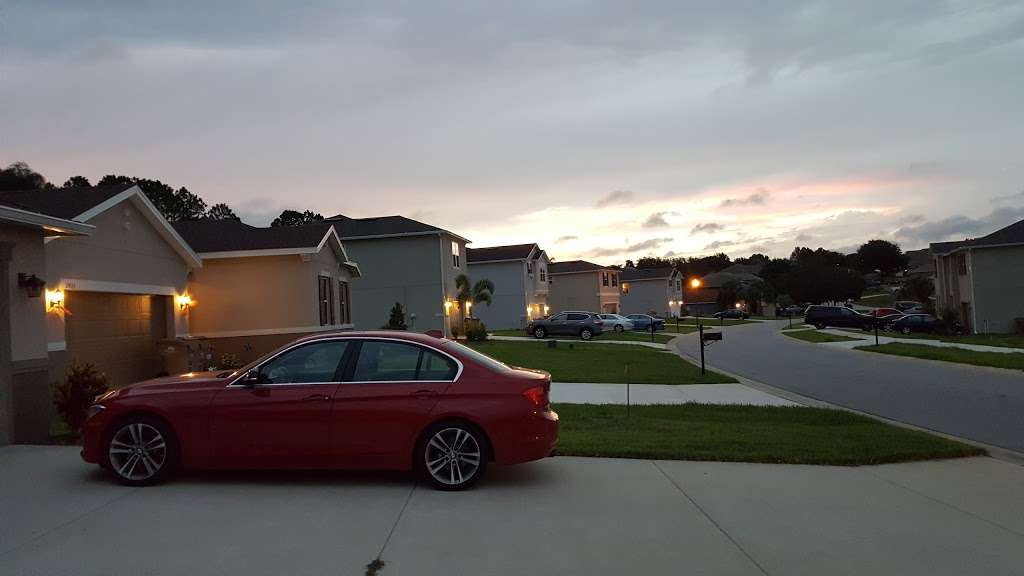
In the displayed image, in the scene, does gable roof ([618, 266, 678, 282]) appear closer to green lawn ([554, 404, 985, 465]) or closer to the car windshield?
green lawn ([554, 404, 985, 465])

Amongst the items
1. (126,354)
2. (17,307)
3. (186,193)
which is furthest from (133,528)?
(186,193)

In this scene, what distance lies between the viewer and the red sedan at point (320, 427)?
7273mm

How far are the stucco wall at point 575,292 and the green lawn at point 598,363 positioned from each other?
36.4 meters

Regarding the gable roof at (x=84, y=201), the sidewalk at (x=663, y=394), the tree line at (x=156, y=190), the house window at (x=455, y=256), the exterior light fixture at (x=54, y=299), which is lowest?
the sidewalk at (x=663, y=394)

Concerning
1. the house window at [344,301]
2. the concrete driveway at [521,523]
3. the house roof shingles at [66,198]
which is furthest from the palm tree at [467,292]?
the concrete driveway at [521,523]

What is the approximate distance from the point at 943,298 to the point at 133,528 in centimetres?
5508

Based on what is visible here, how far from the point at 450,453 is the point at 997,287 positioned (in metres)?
45.1

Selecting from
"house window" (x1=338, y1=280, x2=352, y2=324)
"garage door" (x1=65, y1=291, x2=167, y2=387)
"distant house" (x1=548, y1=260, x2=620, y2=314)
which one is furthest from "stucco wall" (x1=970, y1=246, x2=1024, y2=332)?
"garage door" (x1=65, y1=291, x2=167, y2=387)

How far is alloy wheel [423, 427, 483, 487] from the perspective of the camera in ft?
24.0

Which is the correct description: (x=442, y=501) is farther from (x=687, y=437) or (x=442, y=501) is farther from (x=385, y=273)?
(x=385, y=273)

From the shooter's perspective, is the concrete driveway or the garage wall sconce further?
the garage wall sconce

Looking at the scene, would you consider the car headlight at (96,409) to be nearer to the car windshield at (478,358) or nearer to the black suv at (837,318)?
the car windshield at (478,358)

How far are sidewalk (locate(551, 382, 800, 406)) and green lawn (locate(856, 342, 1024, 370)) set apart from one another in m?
9.32

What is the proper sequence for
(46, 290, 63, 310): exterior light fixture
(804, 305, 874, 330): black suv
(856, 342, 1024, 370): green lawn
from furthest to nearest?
(804, 305, 874, 330): black suv, (856, 342, 1024, 370): green lawn, (46, 290, 63, 310): exterior light fixture
